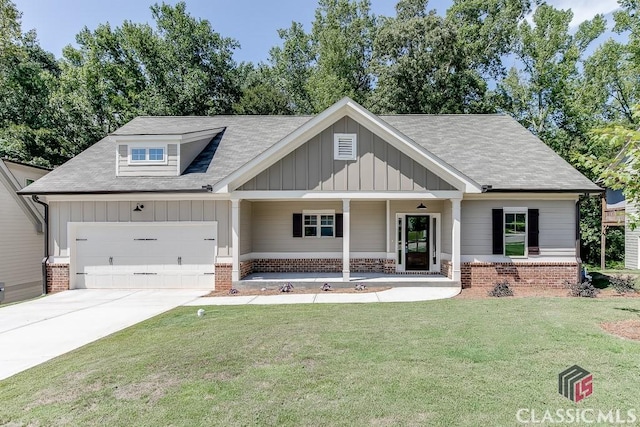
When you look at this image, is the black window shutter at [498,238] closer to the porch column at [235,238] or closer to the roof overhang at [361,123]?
the roof overhang at [361,123]

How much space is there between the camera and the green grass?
3.95m

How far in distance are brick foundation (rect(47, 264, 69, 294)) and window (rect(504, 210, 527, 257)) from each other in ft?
45.0

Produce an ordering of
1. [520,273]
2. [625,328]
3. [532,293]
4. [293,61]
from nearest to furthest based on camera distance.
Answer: [625,328]
[532,293]
[520,273]
[293,61]

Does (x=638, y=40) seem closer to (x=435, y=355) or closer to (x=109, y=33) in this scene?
(x=435, y=355)

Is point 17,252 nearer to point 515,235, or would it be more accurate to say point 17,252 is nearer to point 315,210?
point 315,210

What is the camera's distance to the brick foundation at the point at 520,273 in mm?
11656

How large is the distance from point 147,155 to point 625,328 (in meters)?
13.2

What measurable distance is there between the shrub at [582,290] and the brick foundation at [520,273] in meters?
0.34

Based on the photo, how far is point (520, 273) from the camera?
1167cm

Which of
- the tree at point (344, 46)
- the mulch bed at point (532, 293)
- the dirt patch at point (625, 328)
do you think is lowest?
the mulch bed at point (532, 293)

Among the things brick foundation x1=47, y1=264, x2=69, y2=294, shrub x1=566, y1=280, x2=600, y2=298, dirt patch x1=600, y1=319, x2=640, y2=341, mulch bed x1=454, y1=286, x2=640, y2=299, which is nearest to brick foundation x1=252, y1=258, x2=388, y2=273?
mulch bed x1=454, y1=286, x2=640, y2=299

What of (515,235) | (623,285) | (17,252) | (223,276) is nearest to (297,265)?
(223,276)

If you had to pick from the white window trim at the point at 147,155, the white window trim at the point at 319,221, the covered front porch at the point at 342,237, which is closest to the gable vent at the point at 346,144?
the covered front porch at the point at 342,237

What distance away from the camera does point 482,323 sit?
7137 millimetres
